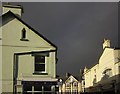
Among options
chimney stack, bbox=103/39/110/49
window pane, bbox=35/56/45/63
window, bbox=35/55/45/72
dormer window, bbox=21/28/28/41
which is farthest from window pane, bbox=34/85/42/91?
chimney stack, bbox=103/39/110/49

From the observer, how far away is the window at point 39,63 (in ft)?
78.9

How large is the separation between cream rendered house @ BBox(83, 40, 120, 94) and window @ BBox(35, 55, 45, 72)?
47.3 ft

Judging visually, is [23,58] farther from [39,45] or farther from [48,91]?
[48,91]

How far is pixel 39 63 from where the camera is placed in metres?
24.1

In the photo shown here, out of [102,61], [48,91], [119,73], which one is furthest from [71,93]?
[48,91]

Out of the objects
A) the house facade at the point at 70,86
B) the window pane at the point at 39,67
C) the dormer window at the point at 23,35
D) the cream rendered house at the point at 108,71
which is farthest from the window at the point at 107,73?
the house facade at the point at 70,86

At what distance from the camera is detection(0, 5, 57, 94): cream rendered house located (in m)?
23.3

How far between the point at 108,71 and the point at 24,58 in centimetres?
2033

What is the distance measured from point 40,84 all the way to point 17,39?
390 cm

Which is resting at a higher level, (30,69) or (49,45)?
(49,45)

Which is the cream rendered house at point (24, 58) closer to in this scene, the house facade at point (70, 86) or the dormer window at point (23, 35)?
the dormer window at point (23, 35)

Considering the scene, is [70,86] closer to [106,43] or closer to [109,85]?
[106,43]

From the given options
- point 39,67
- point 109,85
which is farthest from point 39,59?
point 109,85

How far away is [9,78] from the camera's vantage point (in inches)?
913
